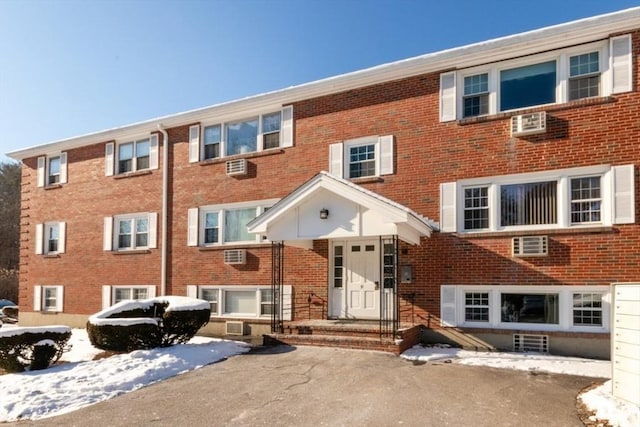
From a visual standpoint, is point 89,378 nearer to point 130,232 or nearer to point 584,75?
point 130,232

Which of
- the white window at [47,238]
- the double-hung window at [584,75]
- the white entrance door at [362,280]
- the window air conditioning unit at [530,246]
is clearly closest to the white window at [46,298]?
the white window at [47,238]

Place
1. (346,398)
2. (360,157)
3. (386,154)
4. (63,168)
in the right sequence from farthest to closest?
(63,168)
(360,157)
(386,154)
(346,398)

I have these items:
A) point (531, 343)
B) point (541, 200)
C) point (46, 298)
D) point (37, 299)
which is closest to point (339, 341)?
point (531, 343)

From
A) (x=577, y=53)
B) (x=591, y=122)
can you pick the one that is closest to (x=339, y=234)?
(x=591, y=122)

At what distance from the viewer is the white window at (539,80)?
975 centimetres

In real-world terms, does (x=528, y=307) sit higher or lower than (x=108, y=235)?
lower

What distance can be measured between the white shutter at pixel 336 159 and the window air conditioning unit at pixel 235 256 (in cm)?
371

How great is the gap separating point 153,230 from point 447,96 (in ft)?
34.2

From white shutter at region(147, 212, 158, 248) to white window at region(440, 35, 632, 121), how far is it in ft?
32.7

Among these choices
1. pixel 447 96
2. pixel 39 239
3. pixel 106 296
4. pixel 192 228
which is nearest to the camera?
pixel 447 96

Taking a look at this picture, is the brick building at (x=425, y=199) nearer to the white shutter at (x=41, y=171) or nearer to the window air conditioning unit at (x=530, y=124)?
the window air conditioning unit at (x=530, y=124)

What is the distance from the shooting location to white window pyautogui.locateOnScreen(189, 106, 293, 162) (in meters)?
13.8

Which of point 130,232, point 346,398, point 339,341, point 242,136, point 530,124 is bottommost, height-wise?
point 346,398

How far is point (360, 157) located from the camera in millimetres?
12680
